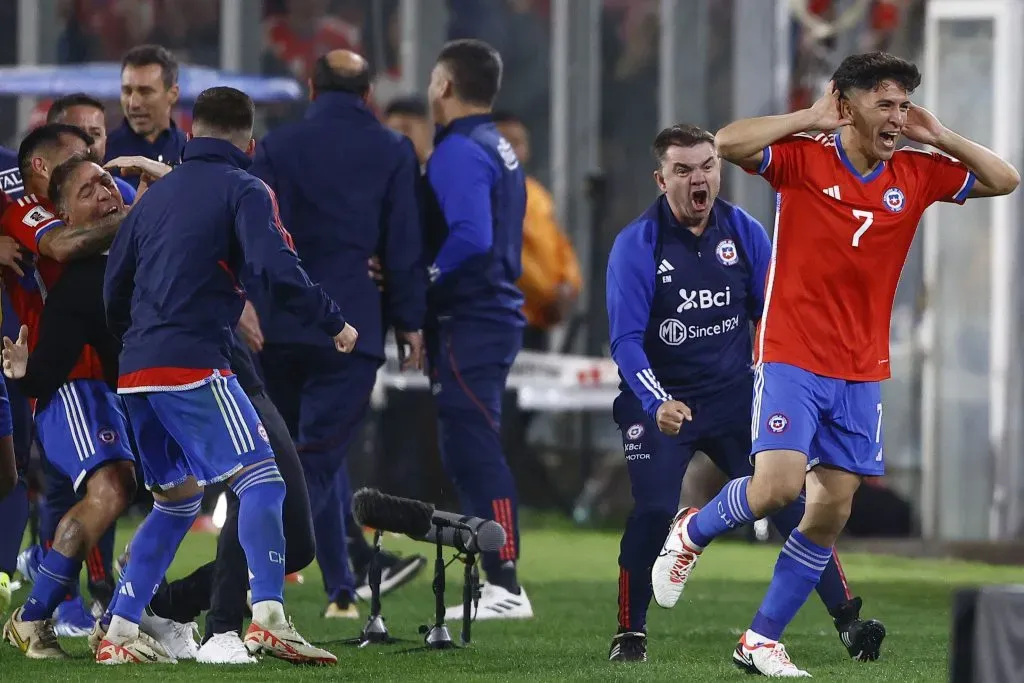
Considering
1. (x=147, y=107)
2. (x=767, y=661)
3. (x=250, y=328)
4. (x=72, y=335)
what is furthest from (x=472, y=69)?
(x=767, y=661)

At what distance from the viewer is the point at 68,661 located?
667cm

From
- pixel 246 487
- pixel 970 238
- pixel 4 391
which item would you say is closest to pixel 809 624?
pixel 246 487

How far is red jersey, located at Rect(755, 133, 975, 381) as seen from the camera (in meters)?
6.34

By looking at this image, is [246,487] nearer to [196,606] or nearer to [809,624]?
[196,606]

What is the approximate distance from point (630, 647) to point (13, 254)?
251cm

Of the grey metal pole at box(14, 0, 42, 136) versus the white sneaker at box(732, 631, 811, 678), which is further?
the grey metal pole at box(14, 0, 42, 136)

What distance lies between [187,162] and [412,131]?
4.47 metres

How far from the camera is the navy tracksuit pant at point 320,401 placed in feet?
25.7

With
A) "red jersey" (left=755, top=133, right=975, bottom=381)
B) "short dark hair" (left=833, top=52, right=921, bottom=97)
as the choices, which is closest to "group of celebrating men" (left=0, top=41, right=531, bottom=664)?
"red jersey" (left=755, top=133, right=975, bottom=381)

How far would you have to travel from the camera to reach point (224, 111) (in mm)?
6594

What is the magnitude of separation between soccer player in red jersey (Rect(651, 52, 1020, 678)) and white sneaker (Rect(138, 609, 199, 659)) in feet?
5.36

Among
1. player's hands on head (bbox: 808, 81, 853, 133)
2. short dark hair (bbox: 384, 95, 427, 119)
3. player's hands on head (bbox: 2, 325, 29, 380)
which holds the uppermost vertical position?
short dark hair (bbox: 384, 95, 427, 119)

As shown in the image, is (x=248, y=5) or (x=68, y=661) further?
(x=248, y=5)

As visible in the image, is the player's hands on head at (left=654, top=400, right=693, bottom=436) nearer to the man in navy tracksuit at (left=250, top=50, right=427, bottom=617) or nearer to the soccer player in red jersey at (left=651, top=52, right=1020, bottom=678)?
the soccer player in red jersey at (left=651, top=52, right=1020, bottom=678)
